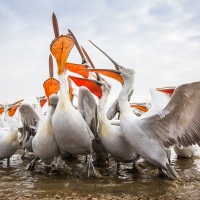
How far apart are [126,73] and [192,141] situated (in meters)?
1.74

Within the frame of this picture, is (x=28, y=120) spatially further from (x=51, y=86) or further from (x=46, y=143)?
(x=46, y=143)

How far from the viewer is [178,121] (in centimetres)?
536

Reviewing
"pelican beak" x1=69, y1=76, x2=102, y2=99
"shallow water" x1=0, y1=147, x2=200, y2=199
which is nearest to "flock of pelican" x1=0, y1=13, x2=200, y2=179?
"pelican beak" x1=69, y1=76, x2=102, y2=99

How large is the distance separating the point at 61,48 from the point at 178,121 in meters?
2.36

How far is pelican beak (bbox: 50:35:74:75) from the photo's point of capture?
18.5 feet

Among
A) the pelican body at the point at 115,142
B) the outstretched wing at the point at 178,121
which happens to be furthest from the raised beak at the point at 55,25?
the outstretched wing at the point at 178,121

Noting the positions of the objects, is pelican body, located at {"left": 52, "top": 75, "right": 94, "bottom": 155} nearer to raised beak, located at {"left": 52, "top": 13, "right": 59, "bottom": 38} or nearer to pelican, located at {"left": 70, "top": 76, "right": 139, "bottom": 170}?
pelican, located at {"left": 70, "top": 76, "right": 139, "bottom": 170}

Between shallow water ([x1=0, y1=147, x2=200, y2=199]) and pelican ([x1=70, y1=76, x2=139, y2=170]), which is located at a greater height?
pelican ([x1=70, y1=76, x2=139, y2=170])

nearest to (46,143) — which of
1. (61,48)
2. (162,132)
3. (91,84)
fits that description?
(91,84)

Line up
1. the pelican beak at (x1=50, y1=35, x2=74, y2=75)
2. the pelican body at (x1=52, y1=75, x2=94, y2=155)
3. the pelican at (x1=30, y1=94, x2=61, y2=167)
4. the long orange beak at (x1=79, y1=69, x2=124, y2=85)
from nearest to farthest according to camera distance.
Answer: the pelican body at (x1=52, y1=75, x2=94, y2=155) < the pelican beak at (x1=50, y1=35, x2=74, y2=75) < the pelican at (x1=30, y1=94, x2=61, y2=167) < the long orange beak at (x1=79, y1=69, x2=124, y2=85)

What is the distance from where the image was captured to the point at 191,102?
16.7 feet

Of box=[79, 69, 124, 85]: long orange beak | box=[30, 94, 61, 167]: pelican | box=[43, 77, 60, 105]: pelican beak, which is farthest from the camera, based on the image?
box=[43, 77, 60, 105]: pelican beak

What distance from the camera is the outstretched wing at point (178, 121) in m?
5.02

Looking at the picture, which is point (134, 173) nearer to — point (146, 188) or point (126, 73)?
point (146, 188)
